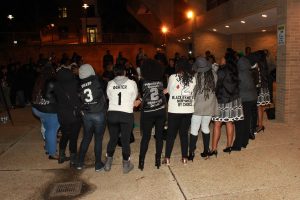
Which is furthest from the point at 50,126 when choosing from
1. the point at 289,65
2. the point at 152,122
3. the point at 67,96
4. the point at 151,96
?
the point at 289,65

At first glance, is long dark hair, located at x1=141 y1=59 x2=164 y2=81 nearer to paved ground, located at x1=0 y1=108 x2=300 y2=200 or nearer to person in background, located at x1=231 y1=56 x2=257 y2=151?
paved ground, located at x1=0 y1=108 x2=300 y2=200

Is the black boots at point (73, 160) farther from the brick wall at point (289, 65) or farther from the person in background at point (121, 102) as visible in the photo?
the brick wall at point (289, 65)

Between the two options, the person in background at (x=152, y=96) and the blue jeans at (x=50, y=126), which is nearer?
the person in background at (x=152, y=96)

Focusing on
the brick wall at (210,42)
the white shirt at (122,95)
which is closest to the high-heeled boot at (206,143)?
the white shirt at (122,95)

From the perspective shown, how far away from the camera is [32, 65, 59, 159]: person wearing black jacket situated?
19.8 ft

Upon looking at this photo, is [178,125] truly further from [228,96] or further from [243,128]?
[243,128]

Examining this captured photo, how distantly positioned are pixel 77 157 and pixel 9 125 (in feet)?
15.5


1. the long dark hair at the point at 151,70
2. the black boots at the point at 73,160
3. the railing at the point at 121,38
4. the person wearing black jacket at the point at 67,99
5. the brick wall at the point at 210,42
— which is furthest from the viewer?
the railing at the point at 121,38

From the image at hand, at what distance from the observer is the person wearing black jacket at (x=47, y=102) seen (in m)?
6.04

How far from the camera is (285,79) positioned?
28.0 feet

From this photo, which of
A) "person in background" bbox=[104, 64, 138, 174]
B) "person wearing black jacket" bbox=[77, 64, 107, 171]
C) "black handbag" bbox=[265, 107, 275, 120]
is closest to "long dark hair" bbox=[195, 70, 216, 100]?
"person in background" bbox=[104, 64, 138, 174]

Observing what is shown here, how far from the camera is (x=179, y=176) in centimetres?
528

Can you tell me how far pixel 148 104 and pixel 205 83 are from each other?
3.36ft

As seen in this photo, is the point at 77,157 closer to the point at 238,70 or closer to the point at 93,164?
the point at 93,164
